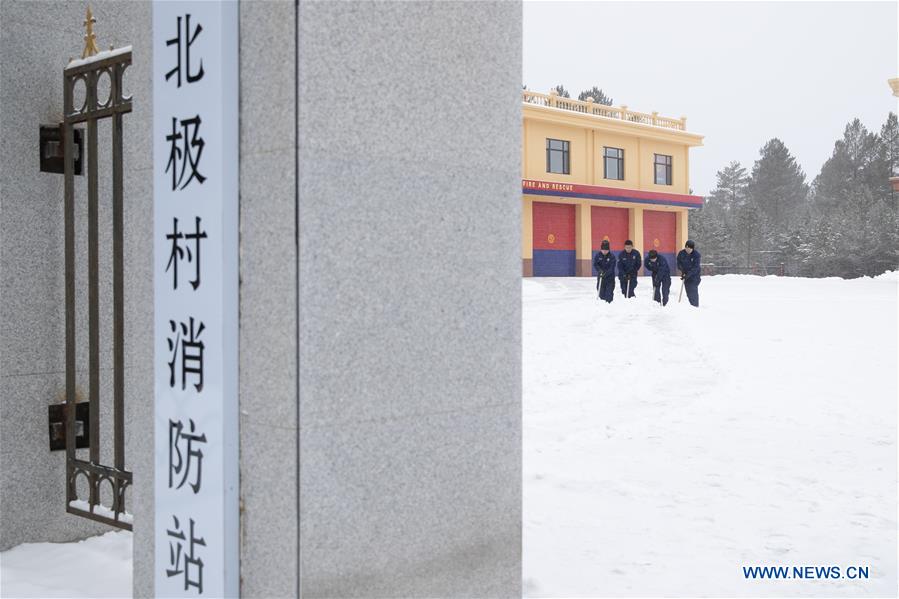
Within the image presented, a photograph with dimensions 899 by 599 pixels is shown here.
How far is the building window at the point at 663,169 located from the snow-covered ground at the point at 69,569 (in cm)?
4110

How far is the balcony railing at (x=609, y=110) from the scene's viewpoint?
38.6 m

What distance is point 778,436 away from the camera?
7.30 m

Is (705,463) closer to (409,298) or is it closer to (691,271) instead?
(409,298)

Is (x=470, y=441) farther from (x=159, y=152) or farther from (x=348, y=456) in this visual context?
(x=159, y=152)

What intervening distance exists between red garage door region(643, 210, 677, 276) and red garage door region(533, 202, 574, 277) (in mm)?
5062

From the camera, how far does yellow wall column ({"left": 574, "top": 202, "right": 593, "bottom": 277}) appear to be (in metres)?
39.5

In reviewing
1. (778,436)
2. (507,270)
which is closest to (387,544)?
(507,270)

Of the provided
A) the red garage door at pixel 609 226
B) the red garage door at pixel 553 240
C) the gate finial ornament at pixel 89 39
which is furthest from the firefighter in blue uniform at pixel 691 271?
the red garage door at pixel 609 226

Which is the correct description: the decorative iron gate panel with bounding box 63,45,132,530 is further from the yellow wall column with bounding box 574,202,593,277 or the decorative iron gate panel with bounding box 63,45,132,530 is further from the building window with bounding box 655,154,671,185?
the building window with bounding box 655,154,671,185

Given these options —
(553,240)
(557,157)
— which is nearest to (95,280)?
(553,240)

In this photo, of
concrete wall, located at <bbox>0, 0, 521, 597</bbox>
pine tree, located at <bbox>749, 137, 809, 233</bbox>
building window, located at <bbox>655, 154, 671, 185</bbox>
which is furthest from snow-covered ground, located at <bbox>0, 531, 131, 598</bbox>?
pine tree, located at <bbox>749, 137, 809, 233</bbox>

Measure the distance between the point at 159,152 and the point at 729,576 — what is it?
131 inches

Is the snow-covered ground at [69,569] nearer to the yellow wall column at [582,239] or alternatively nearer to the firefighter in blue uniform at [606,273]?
the firefighter in blue uniform at [606,273]

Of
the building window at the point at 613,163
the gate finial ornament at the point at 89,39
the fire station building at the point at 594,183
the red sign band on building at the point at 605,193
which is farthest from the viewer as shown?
the building window at the point at 613,163
